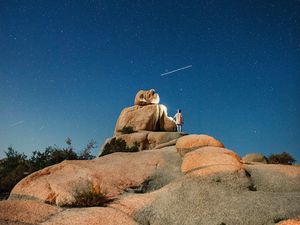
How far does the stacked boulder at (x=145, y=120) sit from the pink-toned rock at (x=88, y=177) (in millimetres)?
16785

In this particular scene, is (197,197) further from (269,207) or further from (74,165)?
(74,165)

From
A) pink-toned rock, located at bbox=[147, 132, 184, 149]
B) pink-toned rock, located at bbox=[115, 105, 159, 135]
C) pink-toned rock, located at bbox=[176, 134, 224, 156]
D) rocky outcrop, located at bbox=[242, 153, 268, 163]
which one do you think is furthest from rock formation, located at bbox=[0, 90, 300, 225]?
pink-toned rock, located at bbox=[115, 105, 159, 135]

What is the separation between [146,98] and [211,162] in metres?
28.4

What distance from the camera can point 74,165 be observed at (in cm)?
1408

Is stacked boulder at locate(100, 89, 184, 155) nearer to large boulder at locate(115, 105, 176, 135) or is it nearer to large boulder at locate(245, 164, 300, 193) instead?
large boulder at locate(115, 105, 176, 135)

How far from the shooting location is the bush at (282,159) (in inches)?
935

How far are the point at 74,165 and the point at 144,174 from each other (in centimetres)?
361

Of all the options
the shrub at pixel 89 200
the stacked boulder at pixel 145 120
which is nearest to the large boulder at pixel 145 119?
the stacked boulder at pixel 145 120

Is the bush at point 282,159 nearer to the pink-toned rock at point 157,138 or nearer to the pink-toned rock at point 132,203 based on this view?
the pink-toned rock at point 157,138

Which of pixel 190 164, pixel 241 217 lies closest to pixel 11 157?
pixel 190 164

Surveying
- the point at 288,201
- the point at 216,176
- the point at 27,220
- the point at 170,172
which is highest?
the point at 170,172

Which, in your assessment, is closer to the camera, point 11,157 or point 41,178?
point 41,178

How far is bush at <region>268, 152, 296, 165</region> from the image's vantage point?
2375 cm

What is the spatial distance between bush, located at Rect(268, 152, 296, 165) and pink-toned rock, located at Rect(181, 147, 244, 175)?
12622 millimetres
